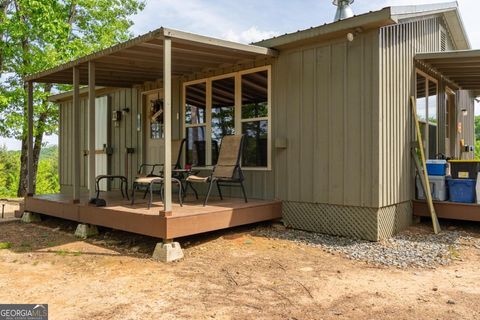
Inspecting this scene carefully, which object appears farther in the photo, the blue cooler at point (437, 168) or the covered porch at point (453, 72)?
the blue cooler at point (437, 168)

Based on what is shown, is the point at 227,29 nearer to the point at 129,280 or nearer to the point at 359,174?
the point at 359,174

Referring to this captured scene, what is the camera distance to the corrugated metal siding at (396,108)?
4.70 metres

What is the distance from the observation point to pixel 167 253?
3.99m

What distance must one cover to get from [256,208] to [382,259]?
1.66 meters

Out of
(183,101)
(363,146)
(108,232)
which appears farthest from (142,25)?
(363,146)

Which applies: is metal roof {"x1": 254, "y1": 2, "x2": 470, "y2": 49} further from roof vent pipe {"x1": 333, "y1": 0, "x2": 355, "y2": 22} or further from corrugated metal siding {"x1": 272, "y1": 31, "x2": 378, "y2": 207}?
roof vent pipe {"x1": 333, "y1": 0, "x2": 355, "y2": 22}

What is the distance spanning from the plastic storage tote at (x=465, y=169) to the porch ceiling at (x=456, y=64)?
144cm

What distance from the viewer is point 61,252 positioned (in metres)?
4.45

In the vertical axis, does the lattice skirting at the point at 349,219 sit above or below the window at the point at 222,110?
below

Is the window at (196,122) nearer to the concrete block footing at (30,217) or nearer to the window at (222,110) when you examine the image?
the window at (222,110)

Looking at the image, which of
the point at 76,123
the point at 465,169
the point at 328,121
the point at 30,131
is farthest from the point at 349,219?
the point at 30,131

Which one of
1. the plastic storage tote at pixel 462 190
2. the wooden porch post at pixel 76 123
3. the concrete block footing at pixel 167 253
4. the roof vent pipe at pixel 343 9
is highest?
the roof vent pipe at pixel 343 9

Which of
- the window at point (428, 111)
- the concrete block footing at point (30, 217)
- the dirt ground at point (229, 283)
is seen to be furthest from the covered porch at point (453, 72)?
the concrete block footing at point (30, 217)

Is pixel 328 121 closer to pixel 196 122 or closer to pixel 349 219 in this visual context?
pixel 349 219
